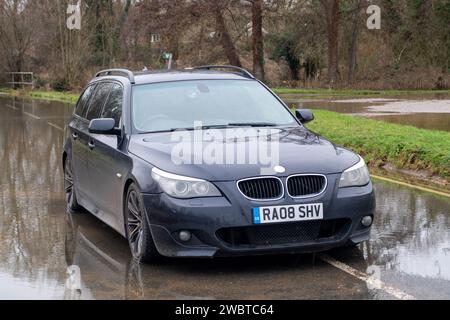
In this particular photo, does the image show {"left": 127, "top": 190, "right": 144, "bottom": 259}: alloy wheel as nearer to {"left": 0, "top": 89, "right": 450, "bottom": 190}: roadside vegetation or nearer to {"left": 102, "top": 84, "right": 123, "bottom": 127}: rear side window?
{"left": 102, "top": 84, "right": 123, "bottom": 127}: rear side window

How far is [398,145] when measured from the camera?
12.7 meters

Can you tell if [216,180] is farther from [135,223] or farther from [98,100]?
[98,100]

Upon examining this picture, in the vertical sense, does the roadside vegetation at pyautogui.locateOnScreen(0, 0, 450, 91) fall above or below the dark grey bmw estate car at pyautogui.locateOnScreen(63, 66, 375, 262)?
above

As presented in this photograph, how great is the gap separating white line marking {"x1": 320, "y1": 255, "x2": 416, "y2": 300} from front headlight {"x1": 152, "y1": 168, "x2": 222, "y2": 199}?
1195mm

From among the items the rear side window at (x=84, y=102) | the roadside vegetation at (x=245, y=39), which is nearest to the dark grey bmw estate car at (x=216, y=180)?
the rear side window at (x=84, y=102)

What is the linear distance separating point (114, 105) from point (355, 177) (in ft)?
9.19

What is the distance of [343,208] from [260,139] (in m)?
1.02

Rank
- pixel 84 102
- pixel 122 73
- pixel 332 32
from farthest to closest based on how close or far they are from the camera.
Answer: pixel 332 32, pixel 84 102, pixel 122 73

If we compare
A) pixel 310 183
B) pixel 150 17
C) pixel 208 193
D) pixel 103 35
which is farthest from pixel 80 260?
pixel 103 35

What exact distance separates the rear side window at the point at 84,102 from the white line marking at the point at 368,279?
147 inches

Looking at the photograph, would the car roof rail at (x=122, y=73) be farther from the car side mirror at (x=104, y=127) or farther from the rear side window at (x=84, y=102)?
the car side mirror at (x=104, y=127)

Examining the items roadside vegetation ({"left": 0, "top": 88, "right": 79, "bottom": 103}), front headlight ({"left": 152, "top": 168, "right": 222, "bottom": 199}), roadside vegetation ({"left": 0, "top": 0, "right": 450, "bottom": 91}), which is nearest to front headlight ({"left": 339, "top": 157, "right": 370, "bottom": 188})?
front headlight ({"left": 152, "top": 168, "right": 222, "bottom": 199})

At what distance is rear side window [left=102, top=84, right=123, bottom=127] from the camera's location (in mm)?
7980

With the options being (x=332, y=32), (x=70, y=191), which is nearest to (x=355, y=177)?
(x=70, y=191)
